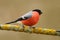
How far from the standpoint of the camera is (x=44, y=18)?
1681mm

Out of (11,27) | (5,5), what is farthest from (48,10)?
(11,27)

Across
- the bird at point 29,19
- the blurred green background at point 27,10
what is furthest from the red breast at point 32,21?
→ the blurred green background at point 27,10

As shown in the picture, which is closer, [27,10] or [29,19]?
[29,19]

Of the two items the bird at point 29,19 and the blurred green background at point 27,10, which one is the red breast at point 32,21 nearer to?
the bird at point 29,19

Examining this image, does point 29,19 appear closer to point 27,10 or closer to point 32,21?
point 32,21

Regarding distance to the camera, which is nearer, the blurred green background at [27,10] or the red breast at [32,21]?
the red breast at [32,21]

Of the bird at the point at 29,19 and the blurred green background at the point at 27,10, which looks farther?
the blurred green background at the point at 27,10

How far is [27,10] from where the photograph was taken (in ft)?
5.51

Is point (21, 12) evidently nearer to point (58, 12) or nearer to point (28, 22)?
point (58, 12)

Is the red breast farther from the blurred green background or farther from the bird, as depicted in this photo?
the blurred green background

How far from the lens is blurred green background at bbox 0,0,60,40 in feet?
5.45

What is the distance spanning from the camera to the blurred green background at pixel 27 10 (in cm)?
166

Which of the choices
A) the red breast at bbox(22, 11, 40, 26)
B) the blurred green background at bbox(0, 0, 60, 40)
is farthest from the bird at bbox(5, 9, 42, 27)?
the blurred green background at bbox(0, 0, 60, 40)

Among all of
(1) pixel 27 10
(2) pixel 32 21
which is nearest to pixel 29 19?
(2) pixel 32 21
